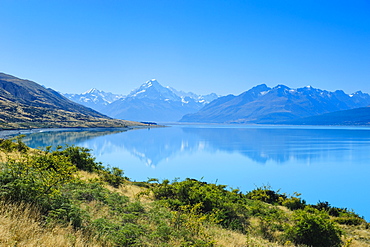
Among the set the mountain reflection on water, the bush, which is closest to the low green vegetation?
the bush

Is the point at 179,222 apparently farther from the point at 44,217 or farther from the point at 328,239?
the point at 328,239

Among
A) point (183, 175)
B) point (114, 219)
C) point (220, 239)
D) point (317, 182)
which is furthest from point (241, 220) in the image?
point (317, 182)

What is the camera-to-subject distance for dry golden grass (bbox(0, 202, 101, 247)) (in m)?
5.50

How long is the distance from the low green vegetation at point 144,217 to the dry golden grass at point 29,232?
0.08m

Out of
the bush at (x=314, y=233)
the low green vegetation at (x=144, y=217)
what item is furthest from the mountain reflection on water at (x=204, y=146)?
the bush at (x=314, y=233)

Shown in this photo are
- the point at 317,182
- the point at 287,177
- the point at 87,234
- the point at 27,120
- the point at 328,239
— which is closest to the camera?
the point at 87,234

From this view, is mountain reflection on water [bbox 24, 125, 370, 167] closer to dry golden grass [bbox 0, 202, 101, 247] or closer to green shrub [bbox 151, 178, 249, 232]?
green shrub [bbox 151, 178, 249, 232]

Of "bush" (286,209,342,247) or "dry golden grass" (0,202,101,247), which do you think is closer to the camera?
"dry golden grass" (0,202,101,247)

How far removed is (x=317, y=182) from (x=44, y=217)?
40833 millimetres

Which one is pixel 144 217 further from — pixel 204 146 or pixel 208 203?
pixel 204 146

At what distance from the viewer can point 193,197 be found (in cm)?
1519

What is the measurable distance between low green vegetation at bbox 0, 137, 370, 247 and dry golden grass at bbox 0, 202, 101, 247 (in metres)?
0.08

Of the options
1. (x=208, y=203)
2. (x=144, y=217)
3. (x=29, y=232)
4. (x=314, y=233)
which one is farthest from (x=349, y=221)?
(x=29, y=232)

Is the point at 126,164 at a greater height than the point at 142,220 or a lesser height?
lesser
